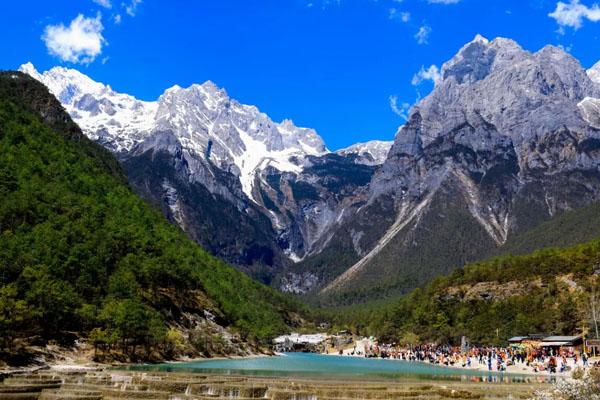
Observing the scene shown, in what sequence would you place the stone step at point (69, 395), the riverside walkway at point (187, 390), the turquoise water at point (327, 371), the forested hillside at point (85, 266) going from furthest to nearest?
the forested hillside at point (85, 266) < the turquoise water at point (327, 371) < the riverside walkway at point (187, 390) < the stone step at point (69, 395)

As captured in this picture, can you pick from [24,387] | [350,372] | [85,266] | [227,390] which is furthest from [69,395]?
[85,266]

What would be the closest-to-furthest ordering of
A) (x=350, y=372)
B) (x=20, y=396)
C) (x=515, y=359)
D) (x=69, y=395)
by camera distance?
(x=69, y=395) → (x=20, y=396) → (x=350, y=372) → (x=515, y=359)

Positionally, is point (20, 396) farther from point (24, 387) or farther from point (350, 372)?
point (350, 372)

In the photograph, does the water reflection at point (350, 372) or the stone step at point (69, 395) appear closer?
the stone step at point (69, 395)

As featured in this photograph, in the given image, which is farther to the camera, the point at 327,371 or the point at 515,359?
the point at 515,359

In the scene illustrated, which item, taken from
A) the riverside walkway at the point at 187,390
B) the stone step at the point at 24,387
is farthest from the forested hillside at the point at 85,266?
the stone step at the point at 24,387

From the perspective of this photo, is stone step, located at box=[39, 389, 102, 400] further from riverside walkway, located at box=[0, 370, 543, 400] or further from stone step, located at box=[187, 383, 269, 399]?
stone step, located at box=[187, 383, 269, 399]

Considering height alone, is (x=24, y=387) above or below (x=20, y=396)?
above

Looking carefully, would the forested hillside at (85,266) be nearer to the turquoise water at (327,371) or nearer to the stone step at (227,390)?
the turquoise water at (327,371)
